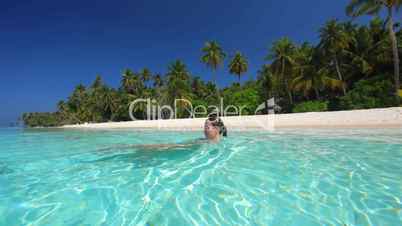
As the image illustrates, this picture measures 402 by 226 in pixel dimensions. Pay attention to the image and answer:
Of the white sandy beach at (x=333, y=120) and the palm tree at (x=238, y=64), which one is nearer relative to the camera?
the white sandy beach at (x=333, y=120)

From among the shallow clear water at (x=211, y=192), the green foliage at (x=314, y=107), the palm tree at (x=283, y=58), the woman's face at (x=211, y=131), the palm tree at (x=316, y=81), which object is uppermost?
the palm tree at (x=283, y=58)

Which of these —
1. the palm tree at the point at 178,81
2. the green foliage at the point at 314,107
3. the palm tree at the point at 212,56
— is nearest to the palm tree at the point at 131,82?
the palm tree at the point at 178,81

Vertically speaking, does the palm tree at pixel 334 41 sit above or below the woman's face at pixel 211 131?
above

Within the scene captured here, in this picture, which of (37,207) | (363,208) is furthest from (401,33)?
(37,207)

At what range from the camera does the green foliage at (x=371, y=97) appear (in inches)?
664

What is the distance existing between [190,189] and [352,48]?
31.3 meters

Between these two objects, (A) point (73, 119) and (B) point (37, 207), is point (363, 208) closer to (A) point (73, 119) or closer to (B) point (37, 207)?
(B) point (37, 207)

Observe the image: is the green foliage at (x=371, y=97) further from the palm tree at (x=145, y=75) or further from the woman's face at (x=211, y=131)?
the palm tree at (x=145, y=75)

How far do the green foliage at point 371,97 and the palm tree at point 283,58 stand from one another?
30.9 feet

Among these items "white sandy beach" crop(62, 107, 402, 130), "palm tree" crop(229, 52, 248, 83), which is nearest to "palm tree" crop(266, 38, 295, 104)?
"palm tree" crop(229, 52, 248, 83)

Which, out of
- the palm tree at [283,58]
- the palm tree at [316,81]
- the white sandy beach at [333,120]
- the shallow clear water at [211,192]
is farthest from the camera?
the palm tree at [283,58]

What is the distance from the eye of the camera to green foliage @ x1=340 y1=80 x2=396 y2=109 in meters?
16.9

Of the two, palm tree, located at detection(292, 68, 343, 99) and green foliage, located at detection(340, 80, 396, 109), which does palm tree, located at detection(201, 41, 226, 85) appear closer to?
palm tree, located at detection(292, 68, 343, 99)

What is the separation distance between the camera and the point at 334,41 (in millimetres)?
24000
